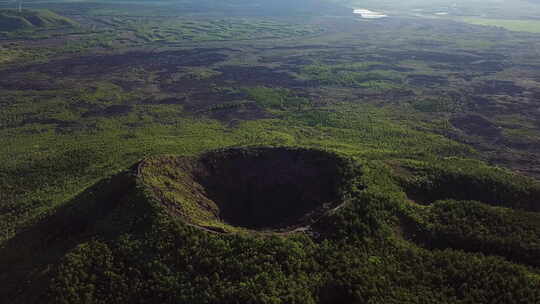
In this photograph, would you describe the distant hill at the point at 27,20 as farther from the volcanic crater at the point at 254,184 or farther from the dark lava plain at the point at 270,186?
the volcanic crater at the point at 254,184

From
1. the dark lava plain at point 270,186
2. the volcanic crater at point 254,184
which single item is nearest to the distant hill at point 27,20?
the dark lava plain at point 270,186

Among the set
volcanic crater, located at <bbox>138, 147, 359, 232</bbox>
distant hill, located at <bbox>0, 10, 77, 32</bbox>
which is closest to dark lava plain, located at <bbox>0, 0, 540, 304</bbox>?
volcanic crater, located at <bbox>138, 147, 359, 232</bbox>

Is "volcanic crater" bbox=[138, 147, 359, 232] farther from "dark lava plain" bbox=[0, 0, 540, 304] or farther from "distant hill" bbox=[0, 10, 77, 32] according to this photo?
"distant hill" bbox=[0, 10, 77, 32]

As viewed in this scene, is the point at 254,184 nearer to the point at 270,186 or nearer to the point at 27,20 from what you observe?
the point at 270,186

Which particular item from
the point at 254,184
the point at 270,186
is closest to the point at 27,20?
the point at 254,184

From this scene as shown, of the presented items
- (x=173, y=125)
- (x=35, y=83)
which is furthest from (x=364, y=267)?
(x=35, y=83)
